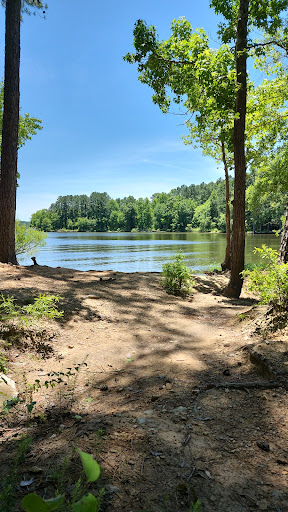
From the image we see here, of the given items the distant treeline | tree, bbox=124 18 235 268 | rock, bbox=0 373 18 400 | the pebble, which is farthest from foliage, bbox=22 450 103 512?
the distant treeline

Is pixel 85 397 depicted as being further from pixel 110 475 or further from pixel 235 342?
pixel 235 342

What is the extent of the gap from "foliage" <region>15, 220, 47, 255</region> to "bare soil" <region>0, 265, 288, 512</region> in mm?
12214

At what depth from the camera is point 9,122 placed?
8.56 meters

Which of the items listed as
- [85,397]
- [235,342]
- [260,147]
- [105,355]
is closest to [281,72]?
[260,147]

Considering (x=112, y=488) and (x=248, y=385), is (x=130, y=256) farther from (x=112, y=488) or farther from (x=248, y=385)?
(x=112, y=488)

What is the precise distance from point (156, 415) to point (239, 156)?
23.9 ft

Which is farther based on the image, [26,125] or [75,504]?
[26,125]

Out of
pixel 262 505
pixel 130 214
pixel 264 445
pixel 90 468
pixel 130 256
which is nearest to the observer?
pixel 90 468

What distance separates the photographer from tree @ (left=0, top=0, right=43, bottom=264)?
8445 millimetres

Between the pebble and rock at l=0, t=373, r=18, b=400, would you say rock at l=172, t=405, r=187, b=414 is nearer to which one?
the pebble

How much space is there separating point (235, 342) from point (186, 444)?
2321 millimetres

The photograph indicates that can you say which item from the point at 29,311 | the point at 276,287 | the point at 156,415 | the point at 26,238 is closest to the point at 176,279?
the point at 276,287

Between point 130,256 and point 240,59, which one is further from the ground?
point 240,59

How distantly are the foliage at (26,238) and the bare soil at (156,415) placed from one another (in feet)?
40.1
